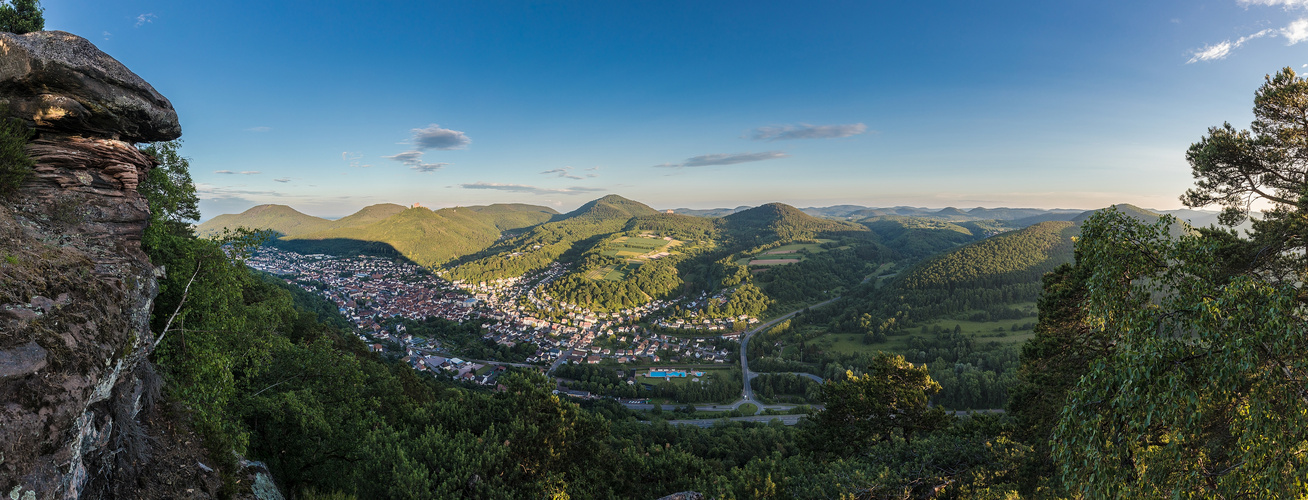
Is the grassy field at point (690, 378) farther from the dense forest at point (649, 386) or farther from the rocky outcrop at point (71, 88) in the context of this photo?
the rocky outcrop at point (71, 88)

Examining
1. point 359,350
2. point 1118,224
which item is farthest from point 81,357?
point 359,350

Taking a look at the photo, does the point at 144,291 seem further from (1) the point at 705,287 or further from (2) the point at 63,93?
(1) the point at 705,287

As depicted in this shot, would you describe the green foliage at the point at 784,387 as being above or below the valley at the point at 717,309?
below

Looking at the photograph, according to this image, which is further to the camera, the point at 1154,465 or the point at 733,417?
the point at 733,417

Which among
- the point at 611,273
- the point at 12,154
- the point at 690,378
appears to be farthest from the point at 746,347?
the point at 12,154

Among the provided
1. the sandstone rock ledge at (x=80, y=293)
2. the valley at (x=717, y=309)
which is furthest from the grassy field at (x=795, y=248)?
the sandstone rock ledge at (x=80, y=293)

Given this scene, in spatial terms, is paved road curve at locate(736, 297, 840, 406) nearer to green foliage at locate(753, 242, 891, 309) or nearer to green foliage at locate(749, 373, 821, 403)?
green foliage at locate(749, 373, 821, 403)
